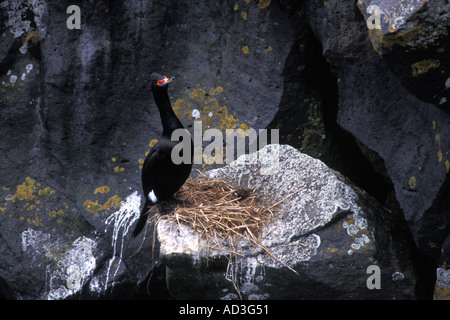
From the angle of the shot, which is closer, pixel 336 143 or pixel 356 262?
pixel 356 262

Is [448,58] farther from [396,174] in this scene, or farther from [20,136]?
[20,136]

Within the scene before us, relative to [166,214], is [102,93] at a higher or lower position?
higher

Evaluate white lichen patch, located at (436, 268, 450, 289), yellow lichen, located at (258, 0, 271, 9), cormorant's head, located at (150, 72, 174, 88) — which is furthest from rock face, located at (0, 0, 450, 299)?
white lichen patch, located at (436, 268, 450, 289)

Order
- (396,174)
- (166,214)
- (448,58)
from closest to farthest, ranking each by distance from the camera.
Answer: (448,58), (166,214), (396,174)

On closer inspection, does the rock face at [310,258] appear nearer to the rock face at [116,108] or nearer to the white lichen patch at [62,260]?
the rock face at [116,108]

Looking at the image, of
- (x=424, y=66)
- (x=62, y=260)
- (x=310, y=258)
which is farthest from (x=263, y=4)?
(x=62, y=260)

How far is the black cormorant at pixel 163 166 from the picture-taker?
14.0 feet

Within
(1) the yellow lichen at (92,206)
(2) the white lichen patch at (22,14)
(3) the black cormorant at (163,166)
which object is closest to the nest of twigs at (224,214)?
(3) the black cormorant at (163,166)

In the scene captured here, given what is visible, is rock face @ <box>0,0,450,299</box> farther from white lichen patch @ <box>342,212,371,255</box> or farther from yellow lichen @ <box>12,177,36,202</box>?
white lichen patch @ <box>342,212,371,255</box>

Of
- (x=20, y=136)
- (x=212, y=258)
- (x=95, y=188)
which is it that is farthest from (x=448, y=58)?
(x=20, y=136)

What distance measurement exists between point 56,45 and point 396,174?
10.9 feet

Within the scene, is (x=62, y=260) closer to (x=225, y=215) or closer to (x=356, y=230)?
(x=225, y=215)

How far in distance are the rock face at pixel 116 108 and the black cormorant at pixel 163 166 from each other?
0.94 metres

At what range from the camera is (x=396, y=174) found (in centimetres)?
428
